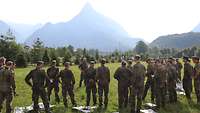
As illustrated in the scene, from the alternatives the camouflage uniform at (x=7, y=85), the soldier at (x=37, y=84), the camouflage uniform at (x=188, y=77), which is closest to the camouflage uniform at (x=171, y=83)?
the camouflage uniform at (x=188, y=77)

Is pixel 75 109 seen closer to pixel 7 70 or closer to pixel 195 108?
pixel 7 70

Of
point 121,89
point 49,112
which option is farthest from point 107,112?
point 49,112

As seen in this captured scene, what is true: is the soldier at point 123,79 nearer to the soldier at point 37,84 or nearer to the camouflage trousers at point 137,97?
the camouflage trousers at point 137,97

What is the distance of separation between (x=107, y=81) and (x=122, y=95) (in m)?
1.04

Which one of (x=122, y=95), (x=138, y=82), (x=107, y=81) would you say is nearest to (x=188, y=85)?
(x=122, y=95)

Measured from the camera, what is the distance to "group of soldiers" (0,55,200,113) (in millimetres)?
16375

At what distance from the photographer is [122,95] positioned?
18297mm

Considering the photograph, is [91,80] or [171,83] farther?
[171,83]

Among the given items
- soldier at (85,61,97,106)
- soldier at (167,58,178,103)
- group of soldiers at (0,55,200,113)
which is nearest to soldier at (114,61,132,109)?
group of soldiers at (0,55,200,113)

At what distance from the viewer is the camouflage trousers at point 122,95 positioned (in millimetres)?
18250

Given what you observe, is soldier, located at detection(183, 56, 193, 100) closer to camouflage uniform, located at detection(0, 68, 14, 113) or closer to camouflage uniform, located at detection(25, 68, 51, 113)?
camouflage uniform, located at detection(25, 68, 51, 113)

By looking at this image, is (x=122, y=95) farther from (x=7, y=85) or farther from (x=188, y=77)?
(x=7, y=85)

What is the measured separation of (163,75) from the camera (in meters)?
19.3

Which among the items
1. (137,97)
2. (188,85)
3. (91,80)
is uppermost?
(91,80)
